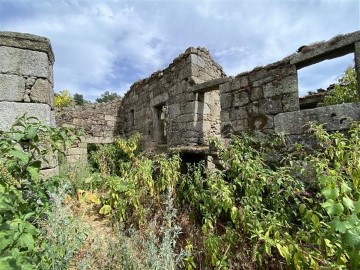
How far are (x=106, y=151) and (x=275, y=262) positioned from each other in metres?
6.37

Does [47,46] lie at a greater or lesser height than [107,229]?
greater

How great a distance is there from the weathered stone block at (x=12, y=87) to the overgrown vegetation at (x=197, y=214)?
26 cm

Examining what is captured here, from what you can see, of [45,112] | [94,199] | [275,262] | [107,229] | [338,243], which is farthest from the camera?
[94,199]

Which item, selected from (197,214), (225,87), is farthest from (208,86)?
(197,214)

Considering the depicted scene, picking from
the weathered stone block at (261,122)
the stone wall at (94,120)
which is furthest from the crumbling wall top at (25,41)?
the stone wall at (94,120)

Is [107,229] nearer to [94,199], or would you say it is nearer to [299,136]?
[94,199]

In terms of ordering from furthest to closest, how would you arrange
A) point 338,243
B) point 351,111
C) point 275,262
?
point 351,111 < point 275,262 < point 338,243

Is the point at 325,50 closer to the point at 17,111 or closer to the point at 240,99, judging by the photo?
the point at 240,99

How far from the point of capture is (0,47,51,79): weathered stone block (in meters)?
2.21

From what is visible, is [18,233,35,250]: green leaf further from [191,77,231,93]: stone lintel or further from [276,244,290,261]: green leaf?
[191,77,231,93]: stone lintel

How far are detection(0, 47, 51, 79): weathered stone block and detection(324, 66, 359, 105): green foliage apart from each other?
3.75m

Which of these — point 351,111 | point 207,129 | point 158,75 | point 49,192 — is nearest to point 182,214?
point 49,192

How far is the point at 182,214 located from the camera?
2854 mm

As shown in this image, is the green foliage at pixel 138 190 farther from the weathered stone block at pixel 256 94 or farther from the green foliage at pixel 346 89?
the green foliage at pixel 346 89
